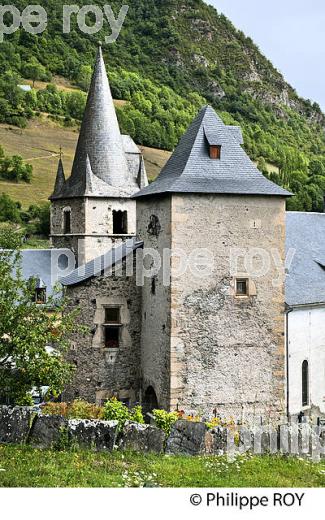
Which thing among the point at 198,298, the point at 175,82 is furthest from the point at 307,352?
the point at 175,82

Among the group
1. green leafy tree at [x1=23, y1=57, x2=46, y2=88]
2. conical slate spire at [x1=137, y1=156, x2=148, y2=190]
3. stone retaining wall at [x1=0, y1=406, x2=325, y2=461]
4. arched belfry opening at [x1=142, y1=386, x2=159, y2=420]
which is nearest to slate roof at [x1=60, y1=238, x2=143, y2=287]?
arched belfry opening at [x1=142, y1=386, x2=159, y2=420]

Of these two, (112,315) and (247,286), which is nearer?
(247,286)

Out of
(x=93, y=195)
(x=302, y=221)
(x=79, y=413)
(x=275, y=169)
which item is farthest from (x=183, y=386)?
(x=275, y=169)

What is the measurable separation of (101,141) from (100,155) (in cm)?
81

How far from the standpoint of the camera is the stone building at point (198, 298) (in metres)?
19.3

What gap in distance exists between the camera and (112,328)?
21922 mm

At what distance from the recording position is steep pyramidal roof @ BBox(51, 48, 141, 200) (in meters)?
39.2

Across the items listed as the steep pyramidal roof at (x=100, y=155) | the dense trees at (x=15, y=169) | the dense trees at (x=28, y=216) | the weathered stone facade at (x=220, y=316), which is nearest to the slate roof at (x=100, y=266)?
the weathered stone facade at (x=220, y=316)

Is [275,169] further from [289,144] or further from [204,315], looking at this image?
[204,315]

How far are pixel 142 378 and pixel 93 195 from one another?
19262mm

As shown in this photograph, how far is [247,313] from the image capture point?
65.1ft

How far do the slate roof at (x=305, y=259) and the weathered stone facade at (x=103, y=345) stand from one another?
17.1 ft

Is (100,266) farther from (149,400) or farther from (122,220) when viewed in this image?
(122,220)

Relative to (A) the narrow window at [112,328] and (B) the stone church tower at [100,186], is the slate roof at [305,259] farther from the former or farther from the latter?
(B) the stone church tower at [100,186]
